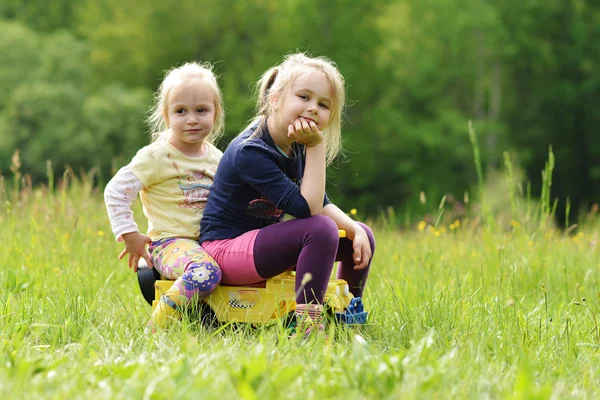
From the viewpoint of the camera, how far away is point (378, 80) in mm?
24688

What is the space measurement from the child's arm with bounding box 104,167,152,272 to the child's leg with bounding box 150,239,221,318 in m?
0.10

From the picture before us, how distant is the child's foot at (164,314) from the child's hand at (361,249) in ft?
2.45

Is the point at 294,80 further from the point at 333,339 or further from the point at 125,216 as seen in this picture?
the point at 333,339

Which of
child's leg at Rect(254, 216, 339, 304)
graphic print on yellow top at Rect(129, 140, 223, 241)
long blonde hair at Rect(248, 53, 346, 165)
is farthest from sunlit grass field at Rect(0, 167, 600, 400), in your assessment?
long blonde hair at Rect(248, 53, 346, 165)

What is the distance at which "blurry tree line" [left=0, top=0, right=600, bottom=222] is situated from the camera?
2341 centimetres

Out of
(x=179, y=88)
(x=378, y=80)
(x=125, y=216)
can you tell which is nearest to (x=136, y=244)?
(x=125, y=216)

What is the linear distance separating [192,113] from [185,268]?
27.7 inches

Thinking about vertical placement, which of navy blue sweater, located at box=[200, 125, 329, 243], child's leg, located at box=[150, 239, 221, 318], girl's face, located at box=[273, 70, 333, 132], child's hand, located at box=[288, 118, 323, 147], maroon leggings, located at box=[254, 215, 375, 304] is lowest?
child's leg, located at box=[150, 239, 221, 318]

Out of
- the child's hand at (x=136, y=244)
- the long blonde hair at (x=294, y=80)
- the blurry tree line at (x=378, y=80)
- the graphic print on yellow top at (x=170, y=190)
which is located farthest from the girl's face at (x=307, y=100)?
the blurry tree line at (x=378, y=80)

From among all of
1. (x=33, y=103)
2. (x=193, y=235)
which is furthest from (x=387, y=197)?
(x=193, y=235)

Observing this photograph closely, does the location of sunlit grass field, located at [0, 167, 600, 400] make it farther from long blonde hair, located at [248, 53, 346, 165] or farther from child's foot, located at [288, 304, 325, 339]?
long blonde hair, located at [248, 53, 346, 165]

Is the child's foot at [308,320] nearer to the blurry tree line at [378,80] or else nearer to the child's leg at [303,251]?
the child's leg at [303,251]

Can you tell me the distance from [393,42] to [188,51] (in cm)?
720

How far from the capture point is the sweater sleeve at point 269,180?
116 inches
